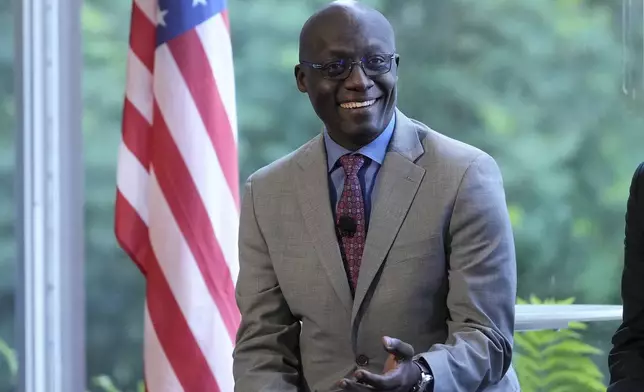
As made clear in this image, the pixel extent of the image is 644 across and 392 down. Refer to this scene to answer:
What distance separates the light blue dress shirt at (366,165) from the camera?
1912 millimetres

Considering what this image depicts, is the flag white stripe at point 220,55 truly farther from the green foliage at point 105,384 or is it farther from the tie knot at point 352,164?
the green foliage at point 105,384

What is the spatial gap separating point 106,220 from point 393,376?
1738 millimetres

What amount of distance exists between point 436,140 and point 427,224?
20 centimetres

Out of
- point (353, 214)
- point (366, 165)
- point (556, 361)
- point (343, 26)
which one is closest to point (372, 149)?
point (366, 165)

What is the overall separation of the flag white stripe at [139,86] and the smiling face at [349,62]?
2.96 ft

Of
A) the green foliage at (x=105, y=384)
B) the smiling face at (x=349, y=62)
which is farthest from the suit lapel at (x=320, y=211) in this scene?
the green foliage at (x=105, y=384)

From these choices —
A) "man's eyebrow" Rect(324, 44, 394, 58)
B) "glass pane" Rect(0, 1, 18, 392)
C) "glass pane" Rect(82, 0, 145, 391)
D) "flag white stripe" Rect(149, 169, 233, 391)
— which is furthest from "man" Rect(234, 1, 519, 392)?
"glass pane" Rect(0, 1, 18, 392)

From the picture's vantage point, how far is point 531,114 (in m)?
2.85

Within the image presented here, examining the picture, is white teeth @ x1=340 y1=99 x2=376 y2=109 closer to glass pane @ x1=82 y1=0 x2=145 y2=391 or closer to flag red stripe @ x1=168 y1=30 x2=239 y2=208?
flag red stripe @ x1=168 y1=30 x2=239 y2=208

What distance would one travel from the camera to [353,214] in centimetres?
188

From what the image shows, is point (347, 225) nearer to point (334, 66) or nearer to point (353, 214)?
point (353, 214)

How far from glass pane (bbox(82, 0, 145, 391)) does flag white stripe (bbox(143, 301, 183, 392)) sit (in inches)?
23.7

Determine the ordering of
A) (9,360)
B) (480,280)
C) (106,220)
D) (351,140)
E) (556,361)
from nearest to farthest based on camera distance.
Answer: (480,280) → (351,140) → (556,361) → (106,220) → (9,360)

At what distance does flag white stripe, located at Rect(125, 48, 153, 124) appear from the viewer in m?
2.65
